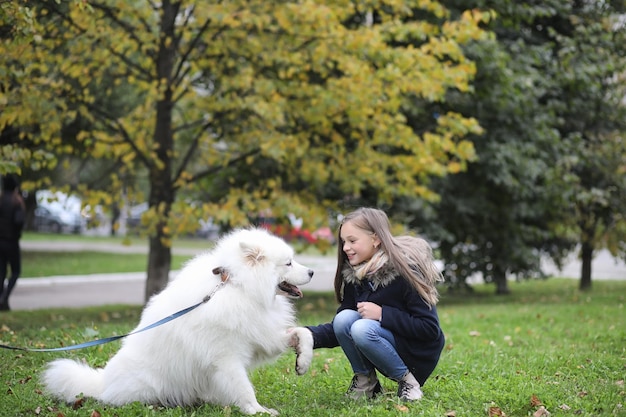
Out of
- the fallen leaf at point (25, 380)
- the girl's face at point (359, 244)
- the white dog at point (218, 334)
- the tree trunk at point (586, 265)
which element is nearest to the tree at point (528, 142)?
the tree trunk at point (586, 265)

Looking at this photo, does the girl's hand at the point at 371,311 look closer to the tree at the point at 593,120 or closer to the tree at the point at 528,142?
the tree at the point at 528,142

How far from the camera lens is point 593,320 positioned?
30.7 ft

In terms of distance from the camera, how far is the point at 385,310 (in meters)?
4.71

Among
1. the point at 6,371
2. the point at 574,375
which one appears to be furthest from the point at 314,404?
the point at 6,371

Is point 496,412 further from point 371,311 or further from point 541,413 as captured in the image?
point 371,311

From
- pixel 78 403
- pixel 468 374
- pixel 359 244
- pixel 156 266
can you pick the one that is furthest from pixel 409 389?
pixel 156 266

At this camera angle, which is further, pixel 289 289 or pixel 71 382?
pixel 71 382

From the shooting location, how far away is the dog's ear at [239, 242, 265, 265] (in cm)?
448

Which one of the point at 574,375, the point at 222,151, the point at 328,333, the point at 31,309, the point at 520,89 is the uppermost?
the point at 520,89

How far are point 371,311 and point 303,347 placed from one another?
51 centimetres

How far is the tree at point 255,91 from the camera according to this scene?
9.96 metres

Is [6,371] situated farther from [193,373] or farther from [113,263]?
[113,263]

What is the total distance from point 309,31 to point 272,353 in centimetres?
673

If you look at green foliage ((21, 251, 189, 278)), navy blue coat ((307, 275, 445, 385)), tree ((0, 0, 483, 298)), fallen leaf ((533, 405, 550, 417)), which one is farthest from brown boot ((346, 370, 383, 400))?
green foliage ((21, 251, 189, 278))
